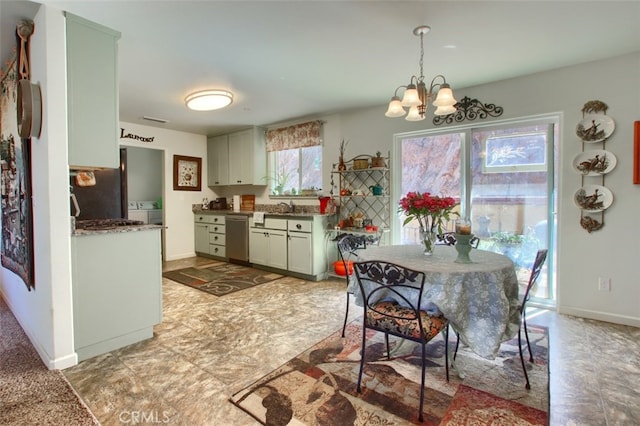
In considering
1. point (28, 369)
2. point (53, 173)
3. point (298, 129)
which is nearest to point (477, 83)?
point (298, 129)

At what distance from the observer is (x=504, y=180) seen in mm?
3502

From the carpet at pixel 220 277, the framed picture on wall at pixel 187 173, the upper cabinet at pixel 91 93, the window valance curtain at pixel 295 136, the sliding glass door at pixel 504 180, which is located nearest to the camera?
the upper cabinet at pixel 91 93

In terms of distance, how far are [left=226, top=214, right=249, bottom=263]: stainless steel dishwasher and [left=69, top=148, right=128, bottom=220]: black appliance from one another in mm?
1561

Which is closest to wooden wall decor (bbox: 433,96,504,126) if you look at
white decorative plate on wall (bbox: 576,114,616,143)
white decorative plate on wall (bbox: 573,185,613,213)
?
white decorative plate on wall (bbox: 576,114,616,143)

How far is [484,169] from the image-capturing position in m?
3.60

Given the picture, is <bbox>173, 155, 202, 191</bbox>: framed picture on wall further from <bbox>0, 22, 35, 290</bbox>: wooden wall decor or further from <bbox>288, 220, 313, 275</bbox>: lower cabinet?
<bbox>0, 22, 35, 290</bbox>: wooden wall decor

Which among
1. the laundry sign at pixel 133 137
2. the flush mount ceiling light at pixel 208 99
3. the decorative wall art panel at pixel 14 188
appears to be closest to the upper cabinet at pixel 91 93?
the decorative wall art panel at pixel 14 188

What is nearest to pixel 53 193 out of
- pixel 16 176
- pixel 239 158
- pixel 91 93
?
pixel 91 93

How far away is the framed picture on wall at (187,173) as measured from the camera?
5770mm

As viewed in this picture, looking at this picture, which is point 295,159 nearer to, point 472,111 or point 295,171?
point 295,171

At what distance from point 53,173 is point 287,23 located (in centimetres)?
181

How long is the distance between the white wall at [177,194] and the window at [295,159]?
157 centimetres

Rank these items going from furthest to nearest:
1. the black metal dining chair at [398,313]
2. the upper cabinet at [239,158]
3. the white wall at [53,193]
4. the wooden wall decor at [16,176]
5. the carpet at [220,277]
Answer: the upper cabinet at [239,158] < the carpet at [220,277] < the wooden wall decor at [16,176] < the white wall at [53,193] < the black metal dining chair at [398,313]

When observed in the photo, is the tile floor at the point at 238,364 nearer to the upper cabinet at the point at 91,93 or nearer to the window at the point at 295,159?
the upper cabinet at the point at 91,93
